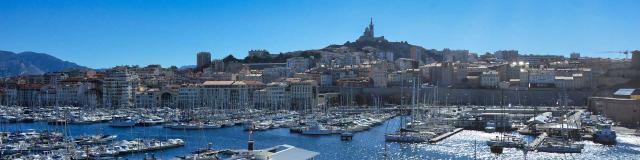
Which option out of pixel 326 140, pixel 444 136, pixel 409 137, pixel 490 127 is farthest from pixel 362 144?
pixel 490 127

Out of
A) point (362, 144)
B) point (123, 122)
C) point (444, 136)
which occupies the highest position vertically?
point (123, 122)

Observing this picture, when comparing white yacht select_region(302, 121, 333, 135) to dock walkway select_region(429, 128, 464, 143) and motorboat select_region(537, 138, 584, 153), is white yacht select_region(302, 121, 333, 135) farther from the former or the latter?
motorboat select_region(537, 138, 584, 153)

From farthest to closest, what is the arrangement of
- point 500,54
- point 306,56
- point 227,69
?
point 500,54, point 306,56, point 227,69

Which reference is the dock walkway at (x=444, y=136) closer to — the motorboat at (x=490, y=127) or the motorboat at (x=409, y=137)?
the motorboat at (x=409, y=137)

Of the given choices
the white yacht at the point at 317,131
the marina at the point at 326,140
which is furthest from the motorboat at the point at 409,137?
the white yacht at the point at 317,131

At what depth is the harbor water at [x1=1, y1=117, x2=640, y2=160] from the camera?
2825 centimetres

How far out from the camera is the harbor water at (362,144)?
92.7 feet

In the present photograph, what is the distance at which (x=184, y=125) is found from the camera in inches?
1649

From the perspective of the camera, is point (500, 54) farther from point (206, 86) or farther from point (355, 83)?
point (206, 86)

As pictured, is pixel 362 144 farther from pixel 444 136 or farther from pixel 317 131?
pixel 317 131

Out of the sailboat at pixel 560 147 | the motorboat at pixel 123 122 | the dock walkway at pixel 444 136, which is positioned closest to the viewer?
the sailboat at pixel 560 147

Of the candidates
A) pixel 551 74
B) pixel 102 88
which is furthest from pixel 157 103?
pixel 551 74

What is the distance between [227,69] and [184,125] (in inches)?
2082

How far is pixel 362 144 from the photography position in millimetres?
32719
